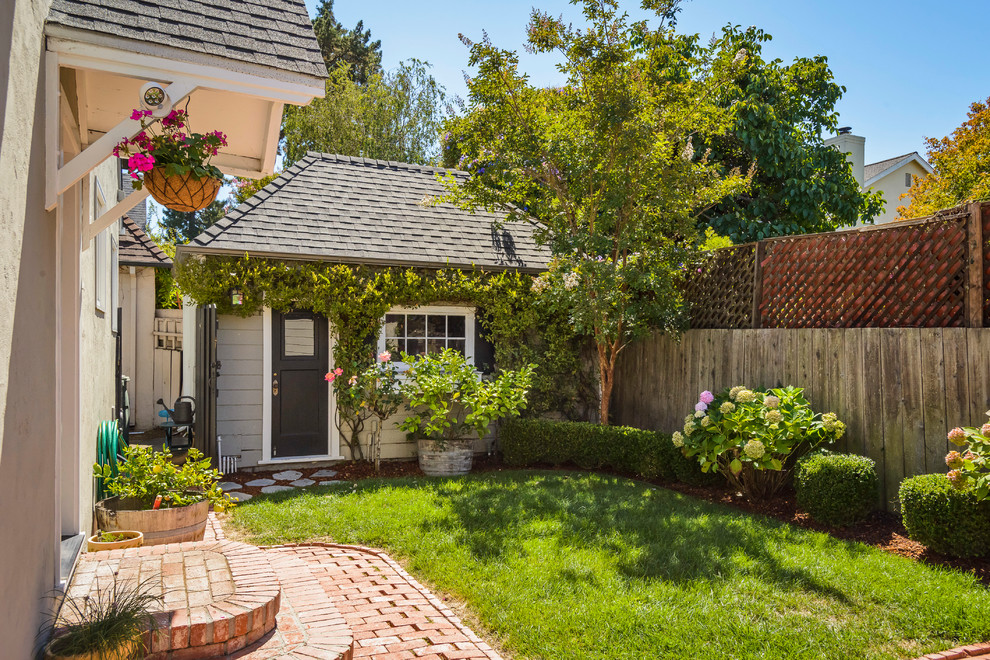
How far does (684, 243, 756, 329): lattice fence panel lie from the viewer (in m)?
7.74

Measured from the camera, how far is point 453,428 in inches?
344

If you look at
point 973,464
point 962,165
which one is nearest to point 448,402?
point 973,464

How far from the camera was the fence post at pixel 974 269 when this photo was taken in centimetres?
532

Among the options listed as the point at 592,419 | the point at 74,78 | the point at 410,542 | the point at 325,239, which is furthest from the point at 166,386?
the point at 74,78

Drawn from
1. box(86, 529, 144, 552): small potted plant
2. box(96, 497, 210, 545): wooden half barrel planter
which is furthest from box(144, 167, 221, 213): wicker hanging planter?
box(96, 497, 210, 545): wooden half barrel planter

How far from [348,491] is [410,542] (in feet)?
6.87

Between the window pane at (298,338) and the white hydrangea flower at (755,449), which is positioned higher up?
the window pane at (298,338)

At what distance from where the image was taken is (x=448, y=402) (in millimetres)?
8344

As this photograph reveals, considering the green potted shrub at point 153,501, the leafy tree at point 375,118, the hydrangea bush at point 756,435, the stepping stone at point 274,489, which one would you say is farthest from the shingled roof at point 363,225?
the leafy tree at point 375,118

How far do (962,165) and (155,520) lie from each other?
1876 cm

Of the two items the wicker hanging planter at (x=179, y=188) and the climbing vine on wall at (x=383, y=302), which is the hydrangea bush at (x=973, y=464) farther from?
the climbing vine on wall at (x=383, y=302)

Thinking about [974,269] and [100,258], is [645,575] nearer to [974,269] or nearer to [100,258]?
[974,269]

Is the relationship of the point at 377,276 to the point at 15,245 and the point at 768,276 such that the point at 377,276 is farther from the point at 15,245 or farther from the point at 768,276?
the point at 15,245

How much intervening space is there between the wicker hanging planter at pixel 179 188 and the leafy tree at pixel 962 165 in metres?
16.6
